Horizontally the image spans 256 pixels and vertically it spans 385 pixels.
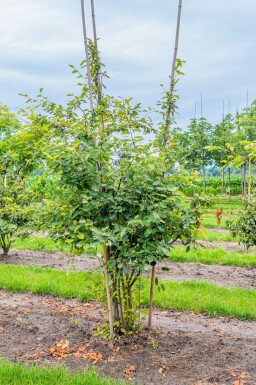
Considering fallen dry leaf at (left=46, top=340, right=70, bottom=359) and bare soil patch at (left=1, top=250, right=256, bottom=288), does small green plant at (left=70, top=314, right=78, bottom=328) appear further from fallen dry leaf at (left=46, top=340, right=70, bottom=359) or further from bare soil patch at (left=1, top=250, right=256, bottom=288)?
bare soil patch at (left=1, top=250, right=256, bottom=288)

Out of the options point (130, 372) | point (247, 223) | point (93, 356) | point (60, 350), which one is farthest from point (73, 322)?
point (247, 223)

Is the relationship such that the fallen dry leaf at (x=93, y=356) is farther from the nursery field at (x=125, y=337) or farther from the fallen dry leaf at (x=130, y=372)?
the fallen dry leaf at (x=130, y=372)

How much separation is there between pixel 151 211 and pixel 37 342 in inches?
70.8

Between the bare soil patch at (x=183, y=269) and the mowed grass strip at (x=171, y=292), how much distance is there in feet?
1.76

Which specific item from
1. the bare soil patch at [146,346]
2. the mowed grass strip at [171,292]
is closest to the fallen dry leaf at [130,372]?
the bare soil patch at [146,346]

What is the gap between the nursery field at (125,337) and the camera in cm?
353

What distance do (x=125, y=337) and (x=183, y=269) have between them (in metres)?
3.86

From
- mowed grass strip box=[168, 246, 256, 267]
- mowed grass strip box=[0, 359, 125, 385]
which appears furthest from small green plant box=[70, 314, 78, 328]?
mowed grass strip box=[168, 246, 256, 267]

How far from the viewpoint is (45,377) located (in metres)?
3.34

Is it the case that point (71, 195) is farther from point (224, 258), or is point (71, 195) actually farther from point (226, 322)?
point (224, 258)

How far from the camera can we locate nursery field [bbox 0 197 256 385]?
353cm

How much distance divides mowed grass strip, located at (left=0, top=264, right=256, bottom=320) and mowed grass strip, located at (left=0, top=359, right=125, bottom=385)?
154cm

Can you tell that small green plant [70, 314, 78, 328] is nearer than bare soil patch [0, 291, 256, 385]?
No

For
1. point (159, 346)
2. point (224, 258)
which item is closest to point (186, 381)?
point (159, 346)
